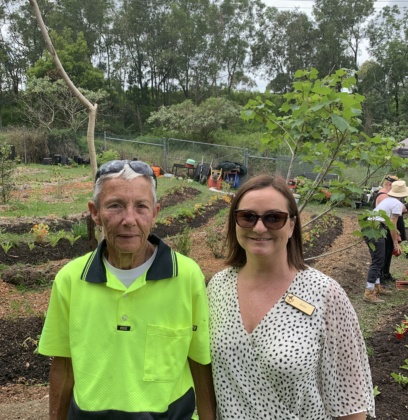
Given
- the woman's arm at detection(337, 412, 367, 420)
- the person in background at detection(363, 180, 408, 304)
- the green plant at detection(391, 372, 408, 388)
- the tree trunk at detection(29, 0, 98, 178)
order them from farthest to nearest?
1. the person in background at detection(363, 180, 408, 304)
2. the green plant at detection(391, 372, 408, 388)
3. the tree trunk at detection(29, 0, 98, 178)
4. the woman's arm at detection(337, 412, 367, 420)

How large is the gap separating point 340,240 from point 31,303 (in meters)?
7.67

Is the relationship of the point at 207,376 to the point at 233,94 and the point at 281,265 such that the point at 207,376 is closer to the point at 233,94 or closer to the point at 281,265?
the point at 281,265

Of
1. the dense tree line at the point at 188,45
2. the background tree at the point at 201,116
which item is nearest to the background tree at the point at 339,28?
the dense tree line at the point at 188,45

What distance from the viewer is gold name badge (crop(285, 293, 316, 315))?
1607 mm

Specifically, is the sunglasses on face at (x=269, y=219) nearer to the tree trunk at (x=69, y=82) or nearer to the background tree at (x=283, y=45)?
the tree trunk at (x=69, y=82)

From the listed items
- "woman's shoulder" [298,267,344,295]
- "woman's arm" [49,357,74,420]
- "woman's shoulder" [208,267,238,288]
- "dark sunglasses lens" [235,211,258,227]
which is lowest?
"woman's arm" [49,357,74,420]

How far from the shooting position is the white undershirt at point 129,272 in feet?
5.18

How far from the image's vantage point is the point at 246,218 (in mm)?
1767

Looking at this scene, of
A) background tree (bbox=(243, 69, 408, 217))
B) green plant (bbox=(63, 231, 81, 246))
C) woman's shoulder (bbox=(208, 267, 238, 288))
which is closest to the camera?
woman's shoulder (bbox=(208, 267, 238, 288))

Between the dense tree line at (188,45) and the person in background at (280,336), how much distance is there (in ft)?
137

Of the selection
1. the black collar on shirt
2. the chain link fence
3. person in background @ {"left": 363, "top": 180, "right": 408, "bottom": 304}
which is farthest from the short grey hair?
the chain link fence

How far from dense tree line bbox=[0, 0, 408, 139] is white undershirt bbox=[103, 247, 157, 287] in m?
41.7

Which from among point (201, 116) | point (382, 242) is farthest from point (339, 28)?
point (382, 242)

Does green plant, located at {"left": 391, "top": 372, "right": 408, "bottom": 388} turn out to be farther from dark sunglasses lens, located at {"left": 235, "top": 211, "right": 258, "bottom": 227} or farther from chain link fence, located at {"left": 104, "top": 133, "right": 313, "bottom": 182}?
chain link fence, located at {"left": 104, "top": 133, "right": 313, "bottom": 182}
